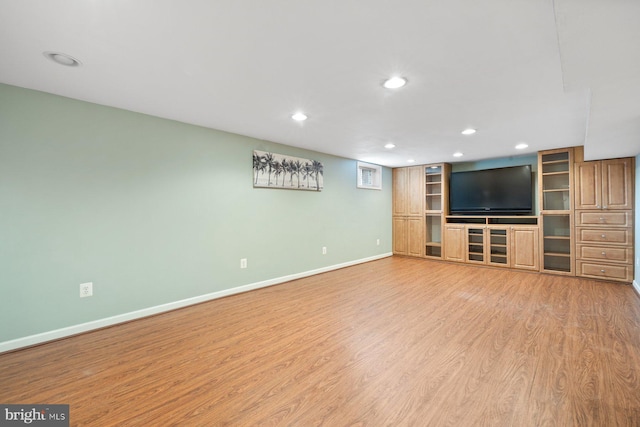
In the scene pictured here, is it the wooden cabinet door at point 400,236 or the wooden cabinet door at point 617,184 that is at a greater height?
the wooden cabinet door at point 617,184

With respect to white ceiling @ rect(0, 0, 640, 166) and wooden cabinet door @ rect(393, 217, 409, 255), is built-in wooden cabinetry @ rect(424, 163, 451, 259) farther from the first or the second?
white ceiling @ rect(0, 0, 640, 166)

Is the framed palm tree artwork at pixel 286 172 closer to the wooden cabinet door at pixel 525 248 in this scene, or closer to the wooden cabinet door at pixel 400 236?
the wooden cabinet door at pixel 400 236

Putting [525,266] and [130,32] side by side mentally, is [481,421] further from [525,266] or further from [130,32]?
[525,266]

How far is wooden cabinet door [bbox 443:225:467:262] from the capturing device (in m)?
5.90

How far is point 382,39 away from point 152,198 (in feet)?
9.25

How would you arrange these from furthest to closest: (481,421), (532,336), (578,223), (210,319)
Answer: (578,223)
(210,319)
(532,336)
(481,421)

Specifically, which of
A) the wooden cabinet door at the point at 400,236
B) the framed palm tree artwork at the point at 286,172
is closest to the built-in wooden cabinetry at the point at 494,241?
the wooden cabinet door at the point at 400,236

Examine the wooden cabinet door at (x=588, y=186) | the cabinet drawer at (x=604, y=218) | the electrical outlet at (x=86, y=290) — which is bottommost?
the electrical outlet at (x=86, y=290)

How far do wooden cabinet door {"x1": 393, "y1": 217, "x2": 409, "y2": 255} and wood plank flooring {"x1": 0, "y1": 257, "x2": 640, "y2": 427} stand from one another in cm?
332

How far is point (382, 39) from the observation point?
1.69m

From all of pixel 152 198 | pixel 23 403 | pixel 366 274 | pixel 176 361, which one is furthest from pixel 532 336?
pixel 152 198

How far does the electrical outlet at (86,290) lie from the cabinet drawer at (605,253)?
684 cm

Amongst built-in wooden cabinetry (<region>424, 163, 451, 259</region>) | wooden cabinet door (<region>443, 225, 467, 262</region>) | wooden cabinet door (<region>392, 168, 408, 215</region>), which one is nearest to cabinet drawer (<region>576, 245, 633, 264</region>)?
wooden cabinet door (<region>443, 225, 467, 262</region>)

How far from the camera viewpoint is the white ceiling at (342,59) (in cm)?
141
